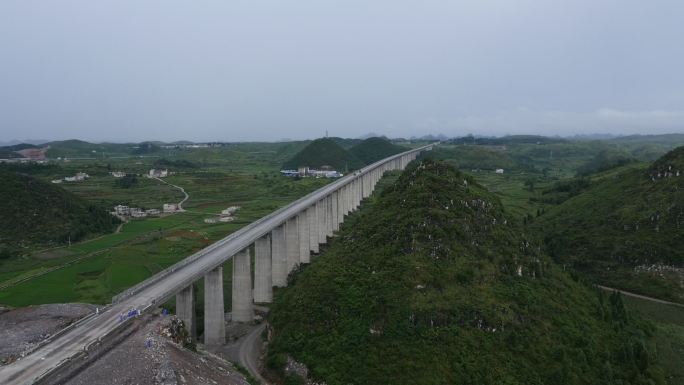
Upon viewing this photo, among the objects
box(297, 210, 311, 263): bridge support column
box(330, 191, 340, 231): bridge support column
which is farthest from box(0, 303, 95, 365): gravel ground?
box(330, 191, 340, 231): bridge support column

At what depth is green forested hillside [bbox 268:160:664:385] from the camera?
38844 millimetres

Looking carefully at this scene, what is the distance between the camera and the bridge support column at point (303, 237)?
72.8 meters

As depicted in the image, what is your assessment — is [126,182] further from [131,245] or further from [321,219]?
[321,219]

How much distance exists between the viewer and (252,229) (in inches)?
2434

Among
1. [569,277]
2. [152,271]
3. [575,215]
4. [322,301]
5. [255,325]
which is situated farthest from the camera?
[575,215]

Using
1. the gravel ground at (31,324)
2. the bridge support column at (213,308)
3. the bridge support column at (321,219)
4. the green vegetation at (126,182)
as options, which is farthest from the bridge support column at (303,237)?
the green vegetation at (126,182)

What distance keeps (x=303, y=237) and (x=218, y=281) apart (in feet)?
92.7

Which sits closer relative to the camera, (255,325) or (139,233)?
(255,325)

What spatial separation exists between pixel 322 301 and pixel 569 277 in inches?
1253

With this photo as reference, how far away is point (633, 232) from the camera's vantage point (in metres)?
72.9

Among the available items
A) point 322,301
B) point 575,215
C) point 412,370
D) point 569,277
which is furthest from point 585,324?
point 575,215

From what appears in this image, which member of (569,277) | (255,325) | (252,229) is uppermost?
(252,229)

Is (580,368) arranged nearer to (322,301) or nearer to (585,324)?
(585,324)

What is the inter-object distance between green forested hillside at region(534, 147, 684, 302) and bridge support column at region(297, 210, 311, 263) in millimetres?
39079
